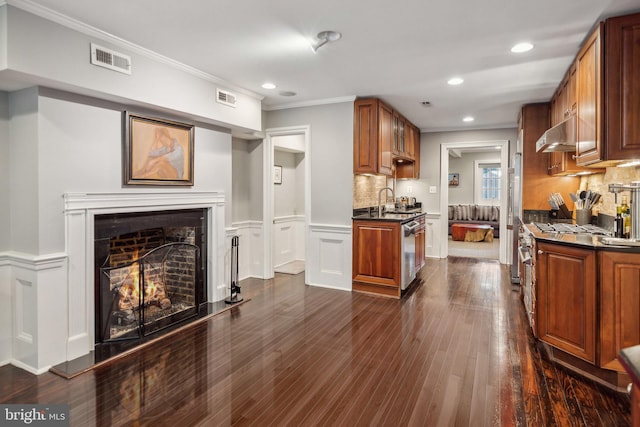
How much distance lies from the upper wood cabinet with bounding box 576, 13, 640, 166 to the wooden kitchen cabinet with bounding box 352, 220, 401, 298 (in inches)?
90.5

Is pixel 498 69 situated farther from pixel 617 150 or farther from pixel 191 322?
pixel 191 322

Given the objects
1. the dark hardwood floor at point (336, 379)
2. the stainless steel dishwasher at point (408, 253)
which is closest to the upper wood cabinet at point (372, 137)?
the stainless steel dishwasher at point (408, 253)

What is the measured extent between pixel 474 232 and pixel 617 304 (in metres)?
7.22

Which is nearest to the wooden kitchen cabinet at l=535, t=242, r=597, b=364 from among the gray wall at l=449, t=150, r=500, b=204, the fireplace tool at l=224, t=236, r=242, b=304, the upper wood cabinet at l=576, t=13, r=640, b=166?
the upper wood cabinet at l=576, t=13, r=640, b=166

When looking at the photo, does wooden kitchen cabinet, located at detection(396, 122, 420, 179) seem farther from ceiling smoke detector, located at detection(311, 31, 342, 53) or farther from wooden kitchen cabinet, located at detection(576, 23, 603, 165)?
ceiling smoke detector, located at detection(311, 31, 342, 53)

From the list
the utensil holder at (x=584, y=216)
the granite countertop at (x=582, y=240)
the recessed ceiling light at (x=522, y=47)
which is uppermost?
the recessed ceiling light at (x=522, y=47)

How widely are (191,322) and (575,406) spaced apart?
3124mm

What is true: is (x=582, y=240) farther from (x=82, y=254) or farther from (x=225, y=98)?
(x=82, y=254)

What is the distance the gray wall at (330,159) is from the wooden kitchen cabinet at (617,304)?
2820 millimetres

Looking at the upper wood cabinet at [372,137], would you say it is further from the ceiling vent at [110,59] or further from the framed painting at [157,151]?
the ceiling vent at [110,59]

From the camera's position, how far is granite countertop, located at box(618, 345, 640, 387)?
2.94 ft

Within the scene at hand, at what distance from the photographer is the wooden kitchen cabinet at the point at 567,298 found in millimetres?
2465

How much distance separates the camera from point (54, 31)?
249 cm

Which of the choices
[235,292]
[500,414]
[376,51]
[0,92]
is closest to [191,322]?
[235,292]
